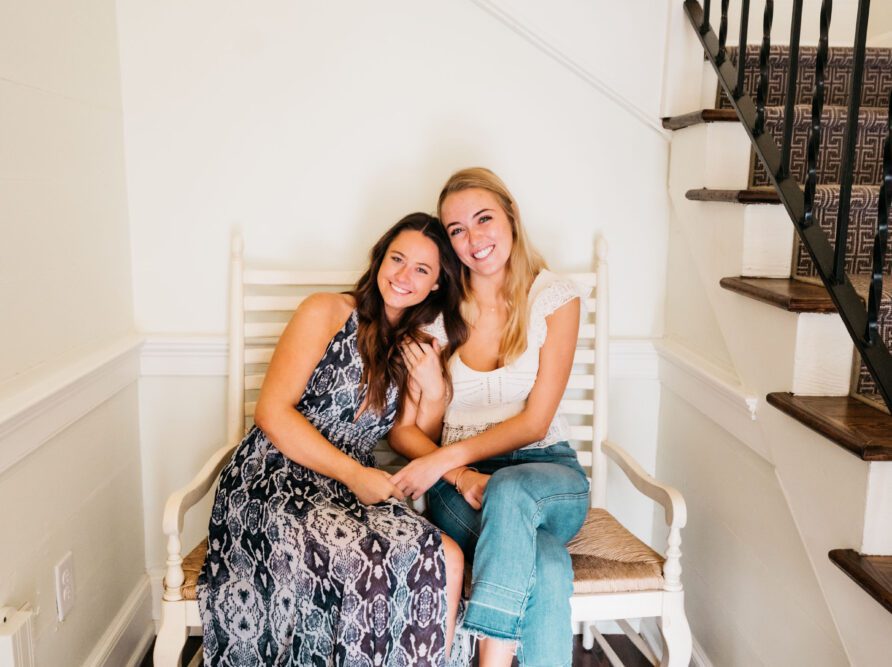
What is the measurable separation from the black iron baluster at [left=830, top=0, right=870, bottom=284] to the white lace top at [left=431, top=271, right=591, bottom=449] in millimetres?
728

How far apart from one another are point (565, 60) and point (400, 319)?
0.89 metres

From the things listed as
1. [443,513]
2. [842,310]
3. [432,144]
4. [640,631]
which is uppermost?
[432,144]

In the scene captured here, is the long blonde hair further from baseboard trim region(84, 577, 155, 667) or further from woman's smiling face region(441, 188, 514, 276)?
baseboard trim region(84, 577, 155, 667)

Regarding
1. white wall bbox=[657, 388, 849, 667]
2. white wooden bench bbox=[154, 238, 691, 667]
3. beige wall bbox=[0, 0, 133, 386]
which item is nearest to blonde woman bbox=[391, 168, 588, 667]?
white wooden bench bbox=[154, 238, 691, 667]

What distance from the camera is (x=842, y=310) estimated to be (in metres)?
1.43

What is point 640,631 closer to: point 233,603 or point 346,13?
point 233,603

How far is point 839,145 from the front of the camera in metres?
2.07

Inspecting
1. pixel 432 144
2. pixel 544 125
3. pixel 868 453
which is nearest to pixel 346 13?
pixel 432 144

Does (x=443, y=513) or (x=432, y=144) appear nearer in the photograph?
(x=443, y=513)

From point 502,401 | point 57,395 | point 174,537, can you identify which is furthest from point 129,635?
point 502,401

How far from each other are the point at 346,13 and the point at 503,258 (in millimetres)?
836

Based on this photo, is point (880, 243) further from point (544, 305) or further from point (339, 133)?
point (339, 133)

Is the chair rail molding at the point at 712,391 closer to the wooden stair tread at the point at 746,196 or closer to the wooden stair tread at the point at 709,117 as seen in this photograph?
the wooden stair tread at the point at 746,196

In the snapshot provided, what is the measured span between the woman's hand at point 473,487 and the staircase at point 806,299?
2.09 ft
